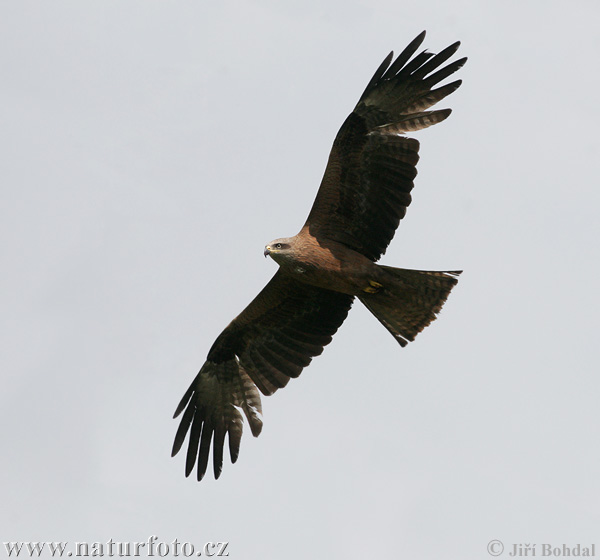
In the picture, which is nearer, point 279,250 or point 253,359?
point 279,250

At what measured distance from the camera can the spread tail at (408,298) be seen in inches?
468

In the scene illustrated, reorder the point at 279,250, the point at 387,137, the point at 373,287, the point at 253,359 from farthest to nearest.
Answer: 1. the point at 253,359
2. the point at 373,287
3. the point at 279,250
4. the point at 387,137

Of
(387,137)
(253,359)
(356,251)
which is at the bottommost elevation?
(253,359)

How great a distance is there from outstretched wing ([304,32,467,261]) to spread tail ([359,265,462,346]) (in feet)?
2.55

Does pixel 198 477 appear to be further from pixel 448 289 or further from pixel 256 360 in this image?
pixel 448 289

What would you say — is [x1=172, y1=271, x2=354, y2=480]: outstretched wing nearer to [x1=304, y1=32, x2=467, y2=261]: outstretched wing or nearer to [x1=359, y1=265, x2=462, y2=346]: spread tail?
[x1=359, y1=265, x2=462, y2=346]: spread tail

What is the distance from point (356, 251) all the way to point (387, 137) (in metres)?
1.58

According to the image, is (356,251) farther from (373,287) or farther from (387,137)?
(387,137)

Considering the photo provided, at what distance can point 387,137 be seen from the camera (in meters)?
11.5

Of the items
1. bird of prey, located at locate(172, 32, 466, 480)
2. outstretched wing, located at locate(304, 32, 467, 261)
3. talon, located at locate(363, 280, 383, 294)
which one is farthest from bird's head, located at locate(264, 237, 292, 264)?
talon, located at locate(363, 280, 383, 294)

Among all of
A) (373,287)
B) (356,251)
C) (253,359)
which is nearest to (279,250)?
(356,251)

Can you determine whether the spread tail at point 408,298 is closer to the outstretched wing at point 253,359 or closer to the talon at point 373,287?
the talon at point 373,287

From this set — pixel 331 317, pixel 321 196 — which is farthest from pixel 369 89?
pixel 331 317

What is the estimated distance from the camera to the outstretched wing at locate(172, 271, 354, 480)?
12781 mm
